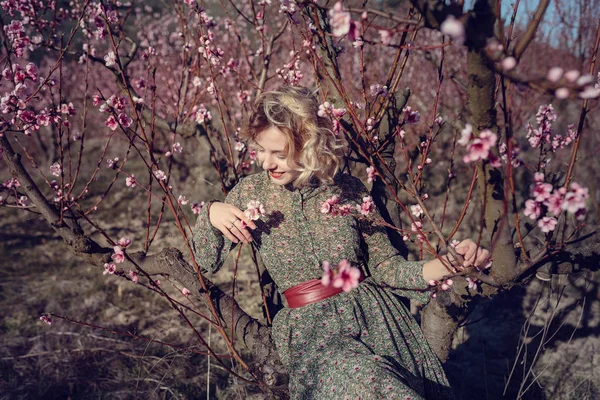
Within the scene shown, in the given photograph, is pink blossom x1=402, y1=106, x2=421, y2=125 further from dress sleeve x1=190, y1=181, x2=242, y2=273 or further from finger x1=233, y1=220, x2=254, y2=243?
dress sleeve x1=190, y1=181, x2=242, y2=273

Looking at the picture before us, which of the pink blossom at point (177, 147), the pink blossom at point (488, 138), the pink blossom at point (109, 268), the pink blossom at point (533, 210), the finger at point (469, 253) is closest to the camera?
the pink blossom at point (488, 138)

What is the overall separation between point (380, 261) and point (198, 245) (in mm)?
872

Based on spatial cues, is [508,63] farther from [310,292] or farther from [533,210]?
[310,292]

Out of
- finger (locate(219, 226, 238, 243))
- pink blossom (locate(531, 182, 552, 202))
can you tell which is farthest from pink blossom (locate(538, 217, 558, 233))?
finger (locate(219, 226, 238, 243))

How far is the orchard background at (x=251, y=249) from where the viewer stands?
1.12 meters

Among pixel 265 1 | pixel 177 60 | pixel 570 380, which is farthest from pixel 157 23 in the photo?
pixel 570 380

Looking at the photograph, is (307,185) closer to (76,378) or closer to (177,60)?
(76,378)

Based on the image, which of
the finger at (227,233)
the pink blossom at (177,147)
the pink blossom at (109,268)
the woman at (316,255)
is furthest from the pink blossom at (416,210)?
the pink blossom at (109,268)

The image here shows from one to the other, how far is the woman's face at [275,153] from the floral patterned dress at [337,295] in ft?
0.42

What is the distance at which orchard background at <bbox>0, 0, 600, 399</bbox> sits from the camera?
1.12m

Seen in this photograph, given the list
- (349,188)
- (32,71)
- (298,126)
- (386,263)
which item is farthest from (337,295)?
(32,71)

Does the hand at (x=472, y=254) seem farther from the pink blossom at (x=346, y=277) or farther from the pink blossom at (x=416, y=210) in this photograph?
the pink blossom at (x=346, y=277)

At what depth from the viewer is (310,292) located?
189 cm

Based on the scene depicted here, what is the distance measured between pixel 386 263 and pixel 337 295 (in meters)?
0.29
